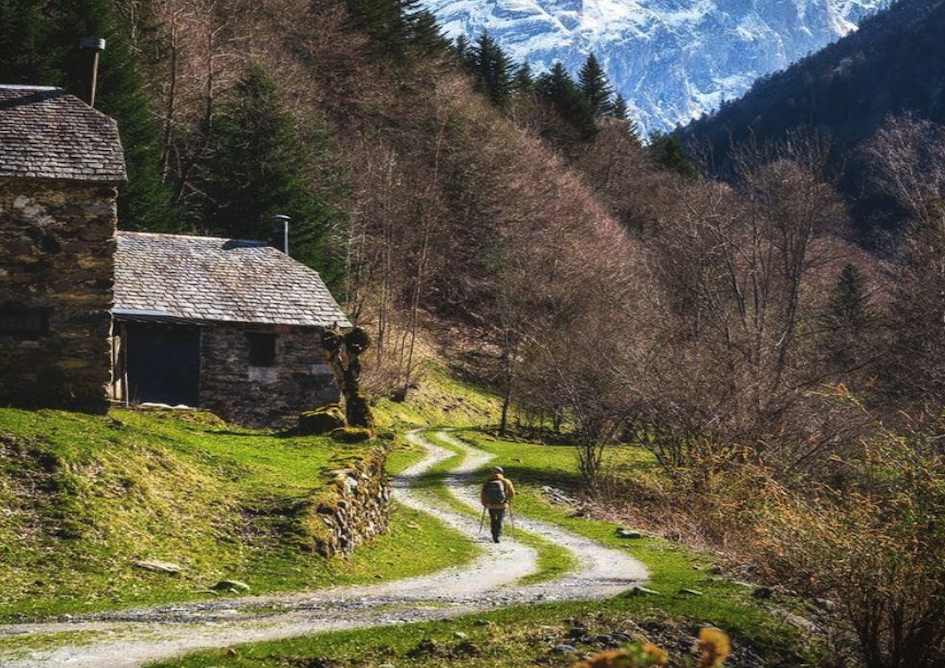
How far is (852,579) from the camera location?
36.6ft

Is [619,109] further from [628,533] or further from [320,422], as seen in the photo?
[628,533]

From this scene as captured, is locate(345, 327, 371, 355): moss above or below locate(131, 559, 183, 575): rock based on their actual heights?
above

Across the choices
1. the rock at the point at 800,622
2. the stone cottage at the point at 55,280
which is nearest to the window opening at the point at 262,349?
the stone cottage at the point at 55,280

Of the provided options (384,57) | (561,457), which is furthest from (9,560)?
(384,57)

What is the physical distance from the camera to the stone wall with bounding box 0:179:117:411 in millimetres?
20516

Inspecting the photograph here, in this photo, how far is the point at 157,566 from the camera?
13867 millimetres

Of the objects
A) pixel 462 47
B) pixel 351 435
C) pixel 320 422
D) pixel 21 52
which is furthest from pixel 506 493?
pixel 462 47

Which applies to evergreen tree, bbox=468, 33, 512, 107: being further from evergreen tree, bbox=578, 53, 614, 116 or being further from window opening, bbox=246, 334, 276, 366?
window opening, bbox=246, 334, 276, 366

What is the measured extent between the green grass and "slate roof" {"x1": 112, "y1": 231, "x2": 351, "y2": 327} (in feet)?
31.6

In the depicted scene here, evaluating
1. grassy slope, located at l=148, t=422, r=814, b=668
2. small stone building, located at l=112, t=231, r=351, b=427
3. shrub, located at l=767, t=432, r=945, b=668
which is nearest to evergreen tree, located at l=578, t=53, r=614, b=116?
small stone building, located at l=112, t=231, r=351, b=427

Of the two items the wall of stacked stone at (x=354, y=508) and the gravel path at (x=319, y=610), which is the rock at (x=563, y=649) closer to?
the gravel path at (x=319, y=610)

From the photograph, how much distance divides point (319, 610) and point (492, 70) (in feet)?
233

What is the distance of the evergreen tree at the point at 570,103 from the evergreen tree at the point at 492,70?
3588 mm

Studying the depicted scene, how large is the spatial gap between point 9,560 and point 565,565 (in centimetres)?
878
